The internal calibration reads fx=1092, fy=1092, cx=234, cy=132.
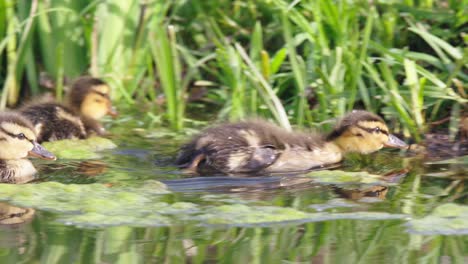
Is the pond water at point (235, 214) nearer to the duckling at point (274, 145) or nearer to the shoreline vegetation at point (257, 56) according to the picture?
the duckling at point (274, 145)

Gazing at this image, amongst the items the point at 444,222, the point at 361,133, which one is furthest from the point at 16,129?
the point at 444,222

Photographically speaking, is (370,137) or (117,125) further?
(117,125)

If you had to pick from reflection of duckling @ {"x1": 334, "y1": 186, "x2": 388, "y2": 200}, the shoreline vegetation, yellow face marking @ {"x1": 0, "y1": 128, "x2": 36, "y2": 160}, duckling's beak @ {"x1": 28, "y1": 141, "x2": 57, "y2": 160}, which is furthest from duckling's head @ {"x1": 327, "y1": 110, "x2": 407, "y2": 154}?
yellow face marking @ {"x1": 0, "y1": 128, "x2": 36, "y2": 160}

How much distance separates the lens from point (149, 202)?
4.26m

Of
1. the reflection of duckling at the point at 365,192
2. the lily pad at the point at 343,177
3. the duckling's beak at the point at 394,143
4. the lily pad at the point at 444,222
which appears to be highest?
the duckling's beak at the point at 394,143

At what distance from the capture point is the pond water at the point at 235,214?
349 centimetres

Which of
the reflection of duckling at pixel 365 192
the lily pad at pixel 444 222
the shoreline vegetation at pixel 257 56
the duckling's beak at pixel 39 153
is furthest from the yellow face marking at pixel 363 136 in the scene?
the duckling's beak at pixel 39 153

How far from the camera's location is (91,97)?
19.7 feet

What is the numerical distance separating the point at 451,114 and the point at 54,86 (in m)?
2.37

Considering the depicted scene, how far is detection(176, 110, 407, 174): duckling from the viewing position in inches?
195

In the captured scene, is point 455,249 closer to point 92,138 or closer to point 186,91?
point 92,138

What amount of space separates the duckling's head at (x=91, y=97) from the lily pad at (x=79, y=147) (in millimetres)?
344

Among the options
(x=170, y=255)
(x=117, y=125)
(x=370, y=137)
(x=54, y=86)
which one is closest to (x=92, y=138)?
(x=117, y=125)

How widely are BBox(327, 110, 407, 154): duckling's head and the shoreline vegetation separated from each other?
17cm
